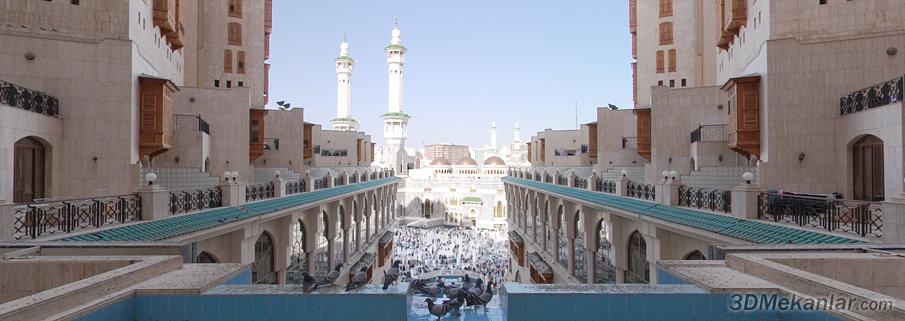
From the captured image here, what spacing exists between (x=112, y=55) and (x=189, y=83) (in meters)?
10.5

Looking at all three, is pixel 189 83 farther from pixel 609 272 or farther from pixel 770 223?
pixel 770 223

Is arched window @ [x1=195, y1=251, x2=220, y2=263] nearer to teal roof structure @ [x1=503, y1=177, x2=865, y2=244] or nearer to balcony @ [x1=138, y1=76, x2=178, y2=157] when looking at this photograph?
balcony @ [x1=138, y1=76, x2=178, y2=157]

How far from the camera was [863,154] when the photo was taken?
1241 cm

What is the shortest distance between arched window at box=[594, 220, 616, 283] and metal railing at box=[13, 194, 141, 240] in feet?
46.0

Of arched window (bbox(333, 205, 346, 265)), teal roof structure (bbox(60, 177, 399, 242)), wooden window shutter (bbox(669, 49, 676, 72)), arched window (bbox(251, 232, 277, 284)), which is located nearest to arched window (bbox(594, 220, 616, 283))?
teal roof structure (bbox(60, 177, 399, 242))

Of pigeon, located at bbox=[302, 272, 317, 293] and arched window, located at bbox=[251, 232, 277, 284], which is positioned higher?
pigeon, located at bbox=[302, 272, 317, 293]

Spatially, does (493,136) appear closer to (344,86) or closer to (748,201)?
(344,86)

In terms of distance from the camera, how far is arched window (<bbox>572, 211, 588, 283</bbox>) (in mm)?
21875

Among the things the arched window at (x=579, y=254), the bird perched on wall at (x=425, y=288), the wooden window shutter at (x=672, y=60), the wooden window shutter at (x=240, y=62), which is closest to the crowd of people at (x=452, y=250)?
the arched window at (x=579, y=254)

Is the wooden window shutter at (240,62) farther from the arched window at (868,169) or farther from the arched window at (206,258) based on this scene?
the arched window at (868,169)

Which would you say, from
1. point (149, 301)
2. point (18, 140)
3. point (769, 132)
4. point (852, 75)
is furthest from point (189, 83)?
point (852, 75)

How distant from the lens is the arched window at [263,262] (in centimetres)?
1562

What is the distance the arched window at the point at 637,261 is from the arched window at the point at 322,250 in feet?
38.9

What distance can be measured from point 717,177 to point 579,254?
838cm
